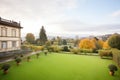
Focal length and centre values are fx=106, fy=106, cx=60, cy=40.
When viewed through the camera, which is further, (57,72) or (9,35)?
(9,35)

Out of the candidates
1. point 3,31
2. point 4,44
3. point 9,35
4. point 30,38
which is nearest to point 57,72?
point 4,44

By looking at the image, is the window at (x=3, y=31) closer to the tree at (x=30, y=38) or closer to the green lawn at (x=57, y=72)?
the green lawn at (x=57, y=72)

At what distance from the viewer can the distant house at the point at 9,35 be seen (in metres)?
22.5

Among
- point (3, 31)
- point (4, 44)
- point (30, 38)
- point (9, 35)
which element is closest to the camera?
point (3, 31)

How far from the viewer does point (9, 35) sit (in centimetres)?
2475

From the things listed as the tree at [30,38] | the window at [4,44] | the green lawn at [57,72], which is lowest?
the green lawn at [57,72]

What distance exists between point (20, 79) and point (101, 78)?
324 inches

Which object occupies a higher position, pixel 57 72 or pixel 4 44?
pixel 4 44

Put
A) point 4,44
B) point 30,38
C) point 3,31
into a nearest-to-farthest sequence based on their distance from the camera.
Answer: point 3,31 < point 4,44 < point 30,38

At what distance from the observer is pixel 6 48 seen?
2388 centimetres

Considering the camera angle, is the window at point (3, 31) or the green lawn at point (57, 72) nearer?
the green lawn at point (57, 72)

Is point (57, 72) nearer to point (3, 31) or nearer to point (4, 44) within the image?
point (4, 44)

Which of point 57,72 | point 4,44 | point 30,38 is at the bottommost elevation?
point 57,72

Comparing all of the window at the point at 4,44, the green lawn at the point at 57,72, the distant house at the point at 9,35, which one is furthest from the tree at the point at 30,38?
the green lawn at the point at 57,72
